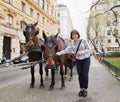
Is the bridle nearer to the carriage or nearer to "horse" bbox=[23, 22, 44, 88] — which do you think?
the carriage

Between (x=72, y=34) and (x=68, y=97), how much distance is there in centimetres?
184

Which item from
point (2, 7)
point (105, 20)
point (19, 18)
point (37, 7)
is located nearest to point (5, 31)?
point (2, 7)

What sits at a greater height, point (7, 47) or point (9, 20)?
point (9, 20)

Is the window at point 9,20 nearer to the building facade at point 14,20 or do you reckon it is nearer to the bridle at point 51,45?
the building facade at point 14,20

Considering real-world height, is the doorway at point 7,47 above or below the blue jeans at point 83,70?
above

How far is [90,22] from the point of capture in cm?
5150

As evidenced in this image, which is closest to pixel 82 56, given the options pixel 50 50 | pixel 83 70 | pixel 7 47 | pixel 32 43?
pixel 83 70

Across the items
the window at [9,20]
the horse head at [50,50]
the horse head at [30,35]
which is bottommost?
the horse head at [50,50]

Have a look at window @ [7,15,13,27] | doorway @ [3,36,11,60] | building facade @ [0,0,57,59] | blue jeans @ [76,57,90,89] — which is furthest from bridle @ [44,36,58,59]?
window @ [7,15,13,27]

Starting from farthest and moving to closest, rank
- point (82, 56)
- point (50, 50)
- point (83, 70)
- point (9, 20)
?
point (9, 20), point (50, 50), point (83, 70), point (82, 56)

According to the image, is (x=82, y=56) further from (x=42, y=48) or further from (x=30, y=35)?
(x=30, y=35)

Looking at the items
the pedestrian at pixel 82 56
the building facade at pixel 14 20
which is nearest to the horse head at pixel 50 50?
the pedestrian at pixel 82 56

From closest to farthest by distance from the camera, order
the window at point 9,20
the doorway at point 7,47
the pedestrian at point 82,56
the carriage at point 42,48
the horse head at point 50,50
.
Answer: the pedestrian at point 82,56 → the horse head at point 50,50 → the carriage at point 42,48 → the doorway at point 7,47 → the window at point 9,20

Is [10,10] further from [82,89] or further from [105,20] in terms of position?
[82,89]
